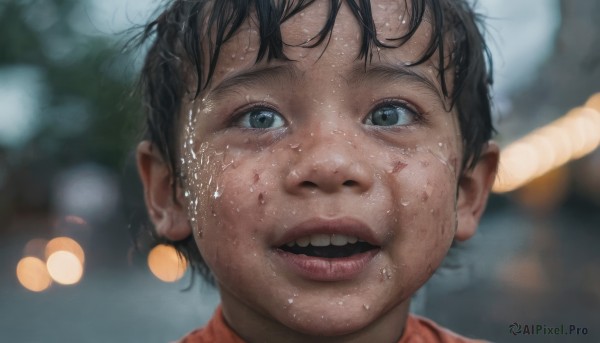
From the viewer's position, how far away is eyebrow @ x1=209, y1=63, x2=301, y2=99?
1.55 m

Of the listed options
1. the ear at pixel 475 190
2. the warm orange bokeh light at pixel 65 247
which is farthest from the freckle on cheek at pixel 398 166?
the warm orange bokeh light at pixel 65 247

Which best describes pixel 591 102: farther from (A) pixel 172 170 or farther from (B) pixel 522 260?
(A) pixel 172 170

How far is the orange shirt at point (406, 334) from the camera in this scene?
177 centimetres

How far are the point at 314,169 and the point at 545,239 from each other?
264 inches

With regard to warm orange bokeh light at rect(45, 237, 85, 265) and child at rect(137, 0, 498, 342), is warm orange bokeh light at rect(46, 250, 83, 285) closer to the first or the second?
warm orange bokeh light at rect(45, 237, 85, 265)

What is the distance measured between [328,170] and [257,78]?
29cm

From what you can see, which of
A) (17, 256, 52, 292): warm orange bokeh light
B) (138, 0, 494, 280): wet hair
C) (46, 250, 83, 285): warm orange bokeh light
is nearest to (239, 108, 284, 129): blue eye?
(138, 0, 494, 280): wet hair

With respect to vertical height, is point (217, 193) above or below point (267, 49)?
below

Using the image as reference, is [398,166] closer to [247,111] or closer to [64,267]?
[247,111]

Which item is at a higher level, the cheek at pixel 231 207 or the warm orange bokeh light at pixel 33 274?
the cheek at pixel 231 207

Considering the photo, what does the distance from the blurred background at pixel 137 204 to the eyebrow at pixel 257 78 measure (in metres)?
0.63

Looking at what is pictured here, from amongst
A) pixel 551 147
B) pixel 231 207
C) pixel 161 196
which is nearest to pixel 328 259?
pixel 231 207

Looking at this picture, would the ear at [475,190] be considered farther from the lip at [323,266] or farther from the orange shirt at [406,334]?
the lip at [323,266]

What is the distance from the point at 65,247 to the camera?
8.77 metres
